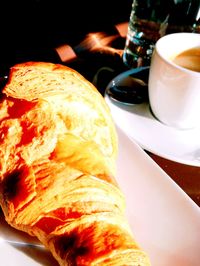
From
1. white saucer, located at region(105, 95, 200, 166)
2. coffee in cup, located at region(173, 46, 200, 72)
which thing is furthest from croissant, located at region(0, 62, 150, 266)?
coffee in cup, located at region(173, 46, 200, 72)

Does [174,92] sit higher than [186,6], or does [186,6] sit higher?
[186,6]

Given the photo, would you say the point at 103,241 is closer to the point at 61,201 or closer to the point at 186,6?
the point at 61,201

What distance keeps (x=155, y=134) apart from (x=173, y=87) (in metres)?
0.10

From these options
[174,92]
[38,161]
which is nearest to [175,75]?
[174,92]

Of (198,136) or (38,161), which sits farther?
(198,136)

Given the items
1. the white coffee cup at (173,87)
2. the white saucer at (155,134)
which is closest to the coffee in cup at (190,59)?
the white coffee cup at (173,87)

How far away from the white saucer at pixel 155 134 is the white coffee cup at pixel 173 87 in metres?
0.02

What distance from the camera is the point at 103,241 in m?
0.46

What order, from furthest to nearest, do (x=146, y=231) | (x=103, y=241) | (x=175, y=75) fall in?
(x=175, y=75), (x=146, y=231), (x=103, y=241)

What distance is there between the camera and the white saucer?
2.41ft

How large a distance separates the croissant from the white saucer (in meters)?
0.17

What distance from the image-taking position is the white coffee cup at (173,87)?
758 mm

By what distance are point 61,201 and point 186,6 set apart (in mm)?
710

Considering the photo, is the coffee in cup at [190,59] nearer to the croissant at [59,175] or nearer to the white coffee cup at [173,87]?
the white coffee cup at [173,87]
